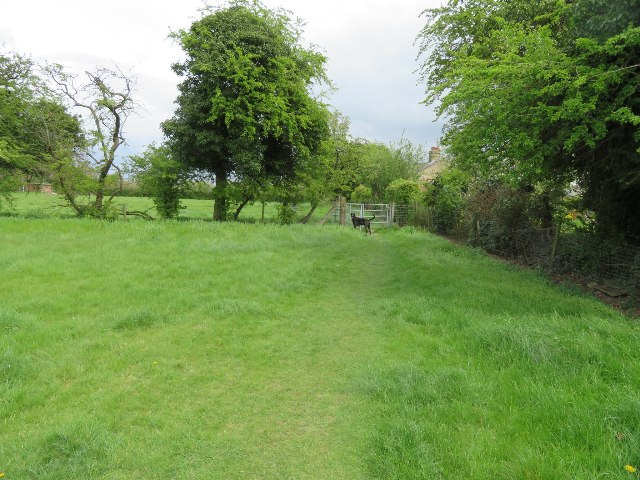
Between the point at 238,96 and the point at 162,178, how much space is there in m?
5.77

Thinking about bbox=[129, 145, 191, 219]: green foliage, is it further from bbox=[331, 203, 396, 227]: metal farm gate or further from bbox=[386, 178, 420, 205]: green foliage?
bbox=[386, 178, 420, 205]: green foliage

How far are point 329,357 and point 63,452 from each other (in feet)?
9.90

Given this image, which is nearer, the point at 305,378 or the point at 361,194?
the point at 305,378

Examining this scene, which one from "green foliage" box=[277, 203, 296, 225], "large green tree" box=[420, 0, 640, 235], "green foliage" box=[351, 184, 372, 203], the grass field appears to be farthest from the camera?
"green foliage" box=[351, 184, 372, 203]

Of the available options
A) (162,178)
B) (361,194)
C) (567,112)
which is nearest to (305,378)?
(567,112)

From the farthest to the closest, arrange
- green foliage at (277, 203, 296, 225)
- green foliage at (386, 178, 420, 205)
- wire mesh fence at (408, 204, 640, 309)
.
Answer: green foliage at (386, 178, 420, 205)
green foliage at (277, 203, 296, 225)
wire mesh fence at (408, 204, 640, 309)

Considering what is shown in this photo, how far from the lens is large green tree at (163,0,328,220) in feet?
59.2

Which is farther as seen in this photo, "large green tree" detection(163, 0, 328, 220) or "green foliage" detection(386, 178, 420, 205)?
"green foliage" detection(386, 178, 420, 205)

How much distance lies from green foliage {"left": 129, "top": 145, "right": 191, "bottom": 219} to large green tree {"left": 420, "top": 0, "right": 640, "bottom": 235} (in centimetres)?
1443

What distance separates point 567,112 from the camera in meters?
5.97

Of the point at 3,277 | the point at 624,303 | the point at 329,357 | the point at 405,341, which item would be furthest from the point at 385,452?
the point at 3,277

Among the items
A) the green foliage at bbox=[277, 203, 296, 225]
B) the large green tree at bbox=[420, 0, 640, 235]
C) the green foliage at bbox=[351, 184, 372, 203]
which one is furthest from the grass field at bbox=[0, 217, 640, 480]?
the green foliage at bbox=[351, 184, 372, 203]

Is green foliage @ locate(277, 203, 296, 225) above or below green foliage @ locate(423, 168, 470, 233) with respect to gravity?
below

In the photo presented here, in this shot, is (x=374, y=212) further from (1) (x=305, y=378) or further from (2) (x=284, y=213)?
(1) (x=305, y=378)
